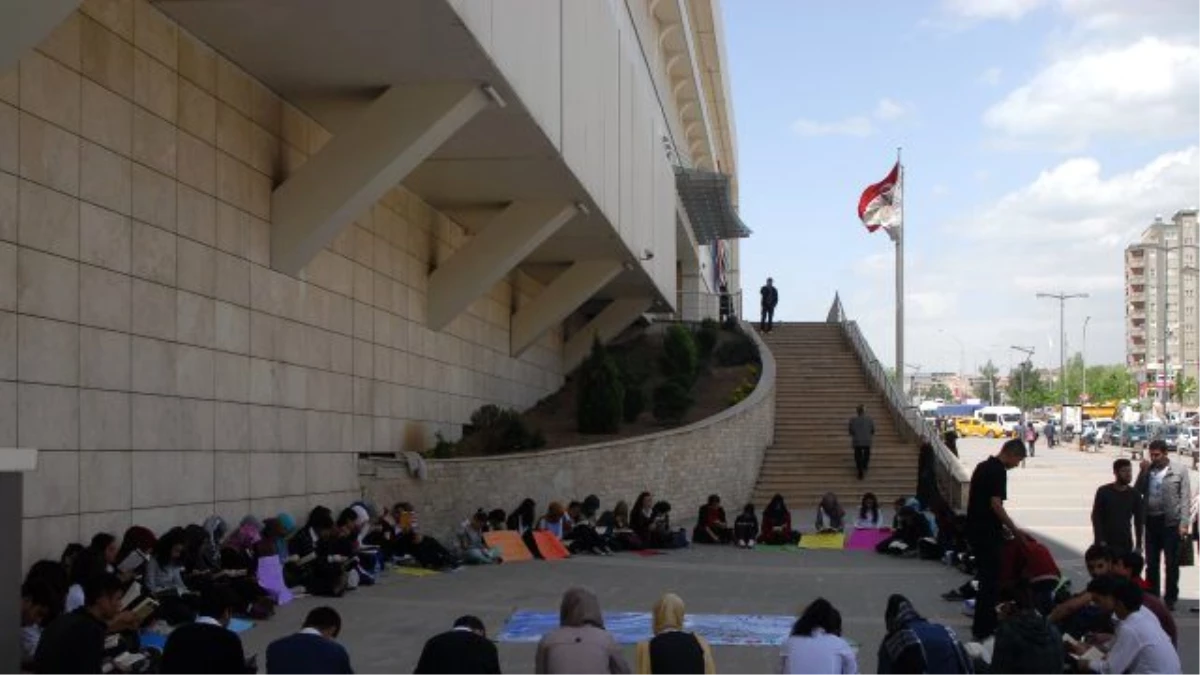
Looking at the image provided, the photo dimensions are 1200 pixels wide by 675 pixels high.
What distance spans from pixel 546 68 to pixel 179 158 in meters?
6.39

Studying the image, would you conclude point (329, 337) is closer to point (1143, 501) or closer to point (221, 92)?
point (221, 92)

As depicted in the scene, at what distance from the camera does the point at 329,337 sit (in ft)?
60.0

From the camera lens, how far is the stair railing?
2792 cm

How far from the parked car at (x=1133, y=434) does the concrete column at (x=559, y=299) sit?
1660 inches

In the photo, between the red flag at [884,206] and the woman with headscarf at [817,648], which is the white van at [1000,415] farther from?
the woman with headscarf at [817,648]

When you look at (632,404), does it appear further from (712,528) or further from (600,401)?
(712,528)

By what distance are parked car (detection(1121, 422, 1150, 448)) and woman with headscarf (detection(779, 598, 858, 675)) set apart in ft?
200

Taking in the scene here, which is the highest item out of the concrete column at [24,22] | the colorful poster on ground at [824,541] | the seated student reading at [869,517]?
the concrete column at [24,22]

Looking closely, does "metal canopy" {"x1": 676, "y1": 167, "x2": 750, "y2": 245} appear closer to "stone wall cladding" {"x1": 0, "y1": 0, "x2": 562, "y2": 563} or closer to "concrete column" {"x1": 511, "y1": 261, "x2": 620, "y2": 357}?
"concrete column" {"x1": 511, "y1": 261, "x2": 620, "y2": 357}

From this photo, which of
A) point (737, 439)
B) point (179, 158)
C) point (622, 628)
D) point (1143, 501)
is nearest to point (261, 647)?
point (622, 628)

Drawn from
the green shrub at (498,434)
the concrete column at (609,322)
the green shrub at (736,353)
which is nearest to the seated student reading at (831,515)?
the green shrub at (498,434)

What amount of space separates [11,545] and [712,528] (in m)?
16.8

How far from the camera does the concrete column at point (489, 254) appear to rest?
2286 centimetres

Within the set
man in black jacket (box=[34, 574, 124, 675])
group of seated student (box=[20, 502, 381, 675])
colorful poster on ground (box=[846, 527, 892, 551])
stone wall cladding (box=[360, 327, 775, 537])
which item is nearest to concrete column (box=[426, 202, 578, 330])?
stone wall cladding (box=[360, 327, 775, 537])
